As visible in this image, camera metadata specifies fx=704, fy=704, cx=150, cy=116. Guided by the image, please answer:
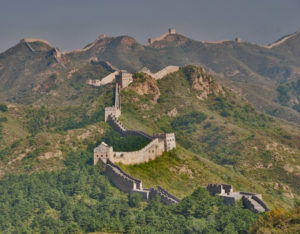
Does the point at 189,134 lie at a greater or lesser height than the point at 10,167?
greater

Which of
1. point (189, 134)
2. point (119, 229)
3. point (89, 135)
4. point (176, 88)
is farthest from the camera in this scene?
point (176, 88)

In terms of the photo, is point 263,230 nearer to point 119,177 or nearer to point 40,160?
Result: point 119,177

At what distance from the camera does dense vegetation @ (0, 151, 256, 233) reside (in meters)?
71.5

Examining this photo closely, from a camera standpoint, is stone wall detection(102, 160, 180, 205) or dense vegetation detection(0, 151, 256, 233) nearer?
dense vegetation detection(0, 151, 256, 233)

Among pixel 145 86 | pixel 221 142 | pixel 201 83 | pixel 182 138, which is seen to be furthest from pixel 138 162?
pixel 201 83

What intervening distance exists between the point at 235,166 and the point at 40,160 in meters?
40.0

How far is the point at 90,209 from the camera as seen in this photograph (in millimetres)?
82938

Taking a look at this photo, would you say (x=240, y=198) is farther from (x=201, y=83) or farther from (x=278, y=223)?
(x=201, y=83)

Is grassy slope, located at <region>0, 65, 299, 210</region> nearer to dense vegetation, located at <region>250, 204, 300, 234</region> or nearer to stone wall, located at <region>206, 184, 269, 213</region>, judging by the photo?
stone wall, located at <region>206, 184, 269, 213</region>

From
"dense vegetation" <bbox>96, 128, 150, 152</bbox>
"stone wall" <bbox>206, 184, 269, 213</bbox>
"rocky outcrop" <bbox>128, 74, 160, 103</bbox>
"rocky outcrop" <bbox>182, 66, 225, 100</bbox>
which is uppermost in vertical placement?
"rocky outcrop" <bbox>182, 66, 225, 100</bbox>

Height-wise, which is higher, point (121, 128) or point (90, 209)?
point (121, 128)

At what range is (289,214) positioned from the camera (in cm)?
6519

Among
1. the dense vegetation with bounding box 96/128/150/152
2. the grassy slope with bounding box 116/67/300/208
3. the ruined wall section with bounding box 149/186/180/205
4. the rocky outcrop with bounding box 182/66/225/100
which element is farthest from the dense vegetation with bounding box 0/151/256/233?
the rocky outcrop with bounding box 182/66/225/100

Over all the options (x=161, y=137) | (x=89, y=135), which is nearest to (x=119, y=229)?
(x=161, y=137)
